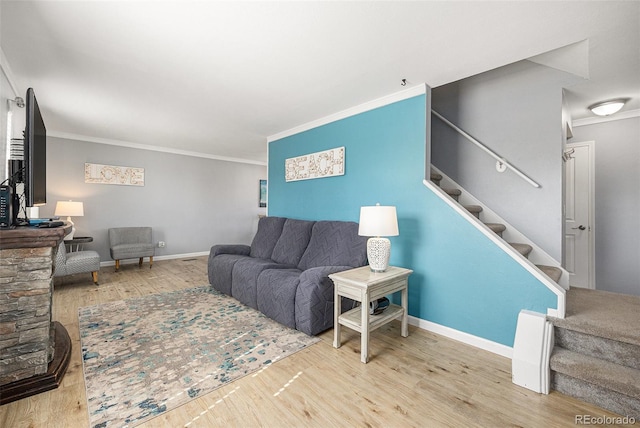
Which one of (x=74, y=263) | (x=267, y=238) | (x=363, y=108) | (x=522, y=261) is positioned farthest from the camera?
(x=267, y=238)

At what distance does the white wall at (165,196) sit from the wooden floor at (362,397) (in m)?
3.63

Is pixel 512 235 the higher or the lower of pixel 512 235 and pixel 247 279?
the higher

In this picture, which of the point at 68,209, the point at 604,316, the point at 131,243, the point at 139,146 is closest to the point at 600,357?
the point at 604,316

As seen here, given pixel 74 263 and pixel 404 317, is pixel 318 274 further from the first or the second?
pixel 74 263

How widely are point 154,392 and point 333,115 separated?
3.22 meters

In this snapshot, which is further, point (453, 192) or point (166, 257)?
point (166, 257)

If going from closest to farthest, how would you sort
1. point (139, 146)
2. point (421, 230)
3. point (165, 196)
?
1. point (421, 230)
2. point (139, 146)
3. point (165, 196)

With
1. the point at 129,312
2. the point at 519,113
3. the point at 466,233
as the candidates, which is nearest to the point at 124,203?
the point at 129,312

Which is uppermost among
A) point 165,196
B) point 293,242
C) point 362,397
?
point 165,196

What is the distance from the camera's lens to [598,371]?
5.32ft

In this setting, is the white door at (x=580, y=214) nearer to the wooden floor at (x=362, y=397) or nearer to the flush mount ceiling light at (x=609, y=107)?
the flush mount ceiling light at (x=609, y=107)

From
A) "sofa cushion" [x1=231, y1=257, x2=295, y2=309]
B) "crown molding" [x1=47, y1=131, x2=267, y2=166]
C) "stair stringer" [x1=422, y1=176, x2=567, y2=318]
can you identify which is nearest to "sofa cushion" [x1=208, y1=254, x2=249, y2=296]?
"sofa cushion" [x1=231, y1=257, x2=295, y2=309]

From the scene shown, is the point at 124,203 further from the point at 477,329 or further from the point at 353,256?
the point at 477,329

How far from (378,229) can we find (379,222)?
60mm
